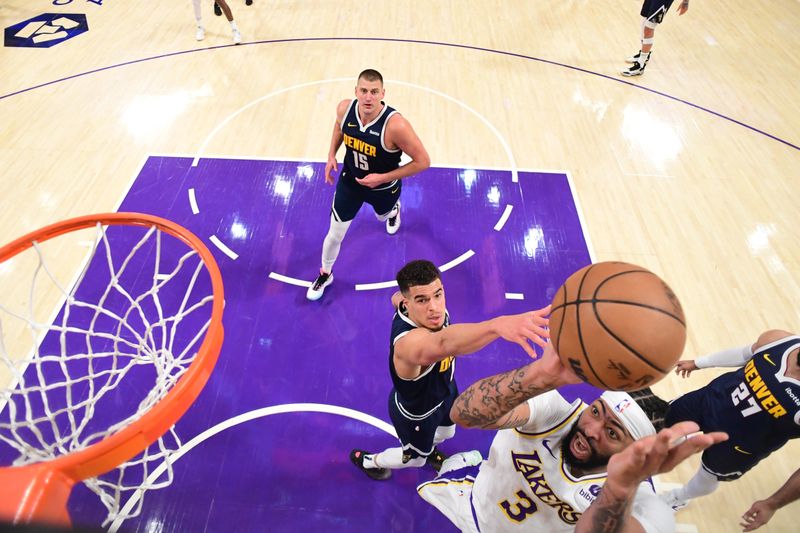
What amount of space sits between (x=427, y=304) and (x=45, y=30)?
9.40 m

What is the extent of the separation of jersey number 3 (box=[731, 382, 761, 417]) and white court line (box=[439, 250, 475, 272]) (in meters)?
2.57

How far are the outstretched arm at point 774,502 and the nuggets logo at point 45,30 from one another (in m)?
10.6

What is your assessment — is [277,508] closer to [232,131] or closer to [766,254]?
[232,131]

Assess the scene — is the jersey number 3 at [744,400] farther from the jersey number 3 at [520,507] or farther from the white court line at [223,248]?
the white court line at [223,248]

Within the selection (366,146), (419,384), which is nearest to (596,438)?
(419,384)

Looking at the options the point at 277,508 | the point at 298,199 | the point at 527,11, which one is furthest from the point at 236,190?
the point at 527,11

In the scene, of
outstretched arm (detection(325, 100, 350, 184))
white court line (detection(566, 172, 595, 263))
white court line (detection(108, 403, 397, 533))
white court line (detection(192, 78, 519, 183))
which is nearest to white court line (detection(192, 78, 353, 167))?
white court line (detection(192, 78, 519, 183))

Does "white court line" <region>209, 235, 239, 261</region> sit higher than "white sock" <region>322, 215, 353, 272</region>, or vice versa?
"white sock" <region>322, 215, 353, 272</region>

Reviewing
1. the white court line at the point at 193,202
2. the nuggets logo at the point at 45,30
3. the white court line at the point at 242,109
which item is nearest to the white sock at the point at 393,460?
the white court line at the point at 193,202

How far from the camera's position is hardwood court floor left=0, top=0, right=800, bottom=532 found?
502cm

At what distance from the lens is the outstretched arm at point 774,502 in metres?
2.68

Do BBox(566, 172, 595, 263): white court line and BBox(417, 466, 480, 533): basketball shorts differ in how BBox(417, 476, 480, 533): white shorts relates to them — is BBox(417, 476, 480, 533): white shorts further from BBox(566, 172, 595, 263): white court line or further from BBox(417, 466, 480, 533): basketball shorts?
BBox(566, 172, 595, 263): white court line

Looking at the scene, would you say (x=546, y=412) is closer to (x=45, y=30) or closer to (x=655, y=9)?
(x=655, y=9)

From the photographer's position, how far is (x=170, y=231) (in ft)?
9.27
